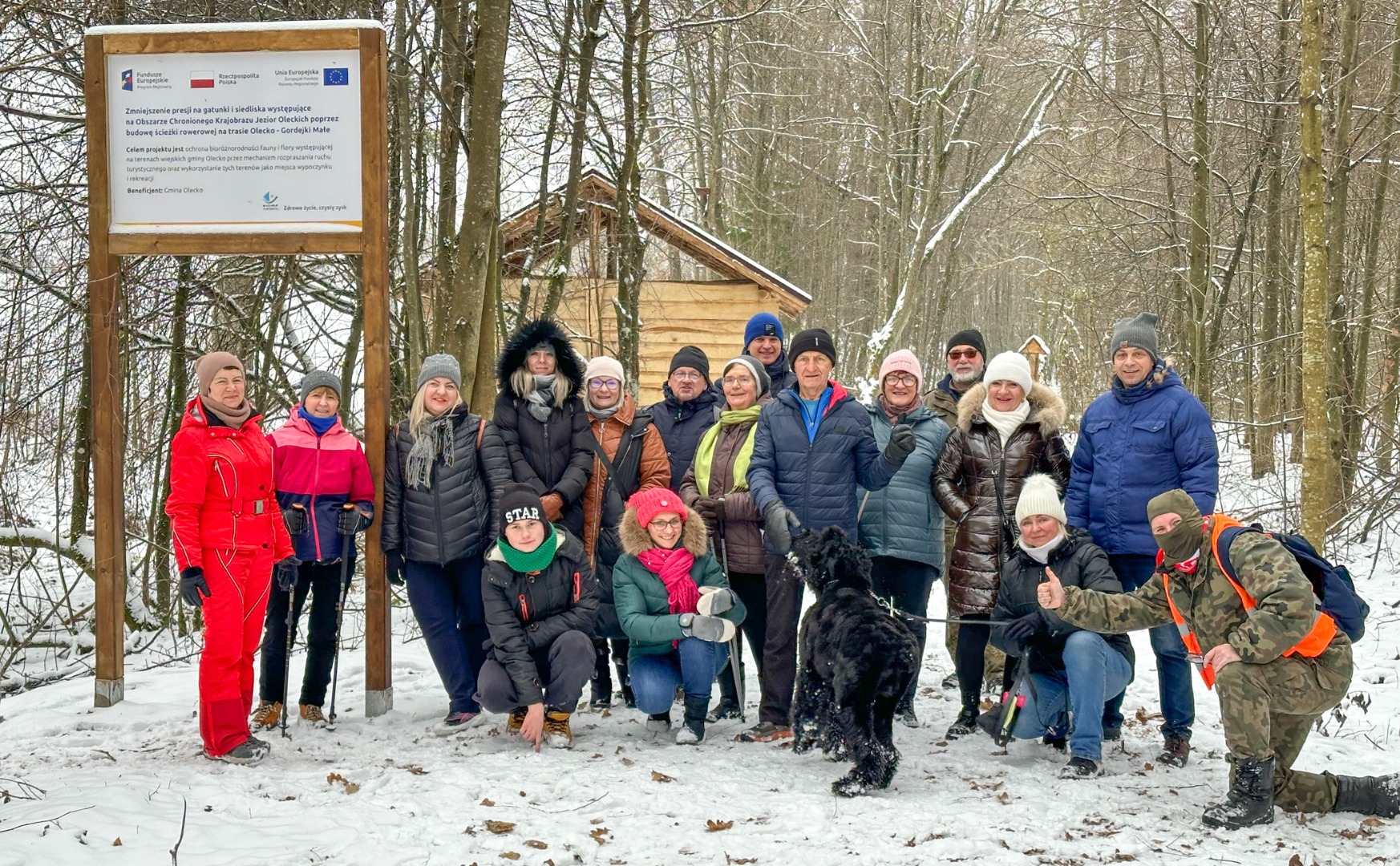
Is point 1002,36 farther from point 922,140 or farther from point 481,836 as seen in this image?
point 481,836

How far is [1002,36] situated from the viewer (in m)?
18.8

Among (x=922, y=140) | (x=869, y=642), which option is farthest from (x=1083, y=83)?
(x=869, y=642)

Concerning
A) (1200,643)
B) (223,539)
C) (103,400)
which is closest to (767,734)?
(1200,643)

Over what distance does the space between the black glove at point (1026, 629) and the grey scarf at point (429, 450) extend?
112 inches

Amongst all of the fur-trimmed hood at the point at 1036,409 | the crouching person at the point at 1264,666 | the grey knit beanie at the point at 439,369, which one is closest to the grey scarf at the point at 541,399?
the grey knit beanie at the point at 439,369

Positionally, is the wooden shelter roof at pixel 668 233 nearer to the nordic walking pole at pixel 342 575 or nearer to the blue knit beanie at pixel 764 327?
the blue knit beanie at pixel 764 327

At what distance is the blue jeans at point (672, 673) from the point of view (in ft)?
16.3

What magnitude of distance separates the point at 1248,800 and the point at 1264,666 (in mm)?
506

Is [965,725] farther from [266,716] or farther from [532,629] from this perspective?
[266,716]

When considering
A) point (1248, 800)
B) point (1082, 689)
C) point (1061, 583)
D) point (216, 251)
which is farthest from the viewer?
point (216, 251)

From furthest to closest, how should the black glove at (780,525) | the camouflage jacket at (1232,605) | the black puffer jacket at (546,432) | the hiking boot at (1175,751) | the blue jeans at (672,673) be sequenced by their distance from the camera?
the black puffer jacket at (546,432) < the blue jeans at (672,673) < the black glove at (780,525) < the hiking boot at (1175,751) < the camouflage jacket at (1232,605)

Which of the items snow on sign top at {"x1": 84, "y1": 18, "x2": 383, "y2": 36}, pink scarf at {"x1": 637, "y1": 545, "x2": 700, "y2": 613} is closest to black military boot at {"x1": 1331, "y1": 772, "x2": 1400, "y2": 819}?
pink scarf at {"x1": 637, "y1": 545, "x2": 700, "y2": 613}

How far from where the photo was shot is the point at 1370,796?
399 cm

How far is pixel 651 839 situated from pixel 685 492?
6.87ft
